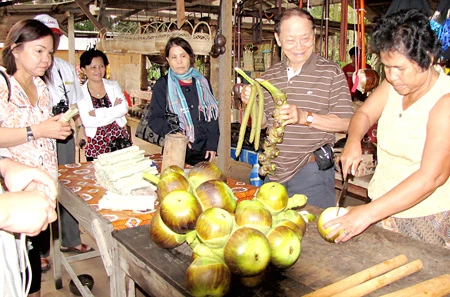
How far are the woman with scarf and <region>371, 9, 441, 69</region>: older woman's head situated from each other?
2.17m

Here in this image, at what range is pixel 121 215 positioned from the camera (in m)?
2.15

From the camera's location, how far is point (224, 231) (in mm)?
1329

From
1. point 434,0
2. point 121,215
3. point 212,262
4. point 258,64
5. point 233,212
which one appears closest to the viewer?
point 212,262

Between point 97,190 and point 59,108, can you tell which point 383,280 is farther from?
point 59,108

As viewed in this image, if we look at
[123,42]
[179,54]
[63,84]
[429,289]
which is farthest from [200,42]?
[429,289]

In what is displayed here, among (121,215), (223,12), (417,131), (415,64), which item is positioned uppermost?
(223,12)

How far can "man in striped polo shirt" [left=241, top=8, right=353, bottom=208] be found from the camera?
2.52m

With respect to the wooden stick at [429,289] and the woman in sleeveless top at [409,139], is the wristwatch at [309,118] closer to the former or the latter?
the woman in sleeveless top at [409,139]

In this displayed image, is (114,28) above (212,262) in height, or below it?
above

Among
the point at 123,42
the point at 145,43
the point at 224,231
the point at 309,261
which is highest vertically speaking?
the point at 123,42

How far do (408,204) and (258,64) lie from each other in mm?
9997

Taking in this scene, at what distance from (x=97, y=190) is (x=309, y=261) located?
1.58 m

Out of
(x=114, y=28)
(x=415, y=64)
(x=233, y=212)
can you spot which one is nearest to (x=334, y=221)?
(x=233, y=212)

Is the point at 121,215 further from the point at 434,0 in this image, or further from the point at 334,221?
the point at 434,0
